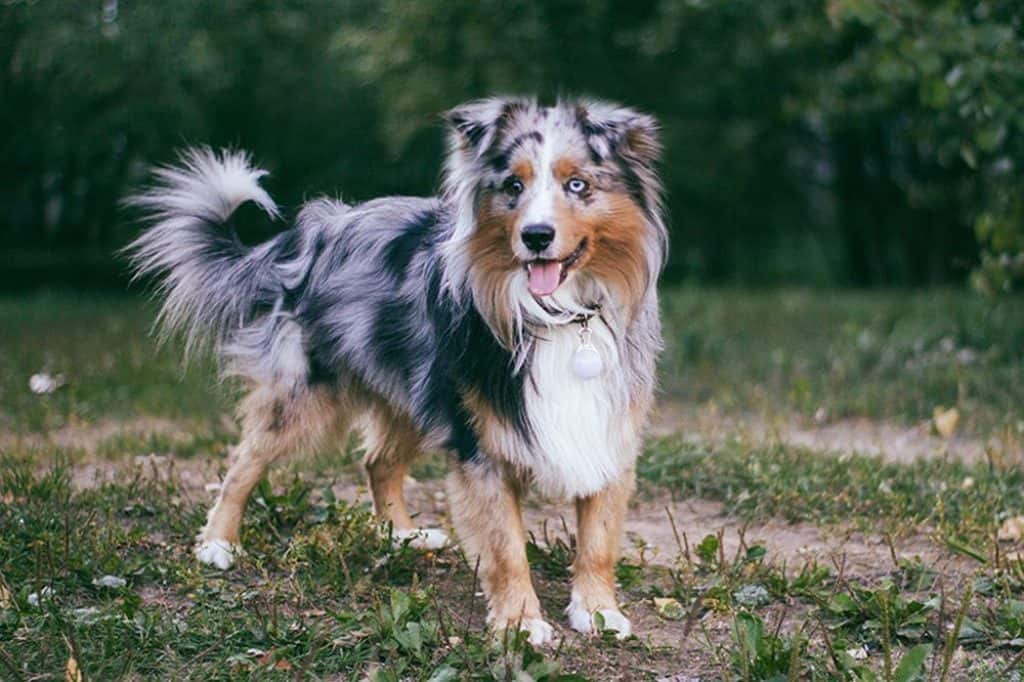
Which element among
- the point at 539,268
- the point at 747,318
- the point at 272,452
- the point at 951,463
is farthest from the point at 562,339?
the point at 747,318

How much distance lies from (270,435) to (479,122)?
1569mm

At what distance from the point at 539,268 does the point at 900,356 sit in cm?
568

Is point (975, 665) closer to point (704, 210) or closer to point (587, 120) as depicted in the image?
point (587, 120)


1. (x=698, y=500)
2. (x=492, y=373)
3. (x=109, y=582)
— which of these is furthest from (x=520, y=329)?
(x=698, y=500)

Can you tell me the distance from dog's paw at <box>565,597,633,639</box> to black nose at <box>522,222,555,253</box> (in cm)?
115

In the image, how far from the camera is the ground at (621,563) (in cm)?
375

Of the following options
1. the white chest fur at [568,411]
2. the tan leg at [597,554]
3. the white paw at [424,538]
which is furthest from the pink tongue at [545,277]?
the white paw at [424,538]

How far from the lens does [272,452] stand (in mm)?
4977

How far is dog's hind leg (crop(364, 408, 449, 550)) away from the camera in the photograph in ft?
16.9

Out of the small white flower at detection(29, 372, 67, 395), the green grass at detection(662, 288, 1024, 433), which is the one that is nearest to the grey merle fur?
the small white flower at detection(29, 372, 67, 395)

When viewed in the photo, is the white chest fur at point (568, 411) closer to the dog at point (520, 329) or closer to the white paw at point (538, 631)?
the dog at point (520, 329)

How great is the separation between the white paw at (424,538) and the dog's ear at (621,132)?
5.03ft

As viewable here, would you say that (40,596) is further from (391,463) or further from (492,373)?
(391,463)

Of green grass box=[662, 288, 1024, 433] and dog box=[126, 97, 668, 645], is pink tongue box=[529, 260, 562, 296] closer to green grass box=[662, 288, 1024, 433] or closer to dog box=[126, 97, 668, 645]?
dog box=[126, 97, 668, 645]
